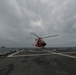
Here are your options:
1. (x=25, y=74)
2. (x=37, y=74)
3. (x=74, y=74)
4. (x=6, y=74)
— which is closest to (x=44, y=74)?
(x=37, y=74)

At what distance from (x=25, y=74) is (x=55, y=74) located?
214 cm

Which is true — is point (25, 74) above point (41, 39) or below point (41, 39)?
below

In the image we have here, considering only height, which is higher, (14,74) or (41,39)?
(41,39)

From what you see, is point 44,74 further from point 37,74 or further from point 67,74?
point 67,74

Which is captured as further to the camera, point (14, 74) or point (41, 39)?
point (41, 39)

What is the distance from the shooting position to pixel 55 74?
7.09 metres

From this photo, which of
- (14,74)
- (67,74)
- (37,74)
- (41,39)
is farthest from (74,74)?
(41,39)

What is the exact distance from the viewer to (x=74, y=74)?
280 inches

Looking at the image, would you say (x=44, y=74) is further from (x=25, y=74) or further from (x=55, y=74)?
(x=25, y=74)

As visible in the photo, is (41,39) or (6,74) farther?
(41,39)

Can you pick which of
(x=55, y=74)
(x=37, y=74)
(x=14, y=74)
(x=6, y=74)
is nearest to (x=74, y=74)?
(x=55, y=74)

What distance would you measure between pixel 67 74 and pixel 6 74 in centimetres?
438

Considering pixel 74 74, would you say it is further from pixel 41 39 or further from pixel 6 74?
pixel 41 39

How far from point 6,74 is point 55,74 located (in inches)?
139
